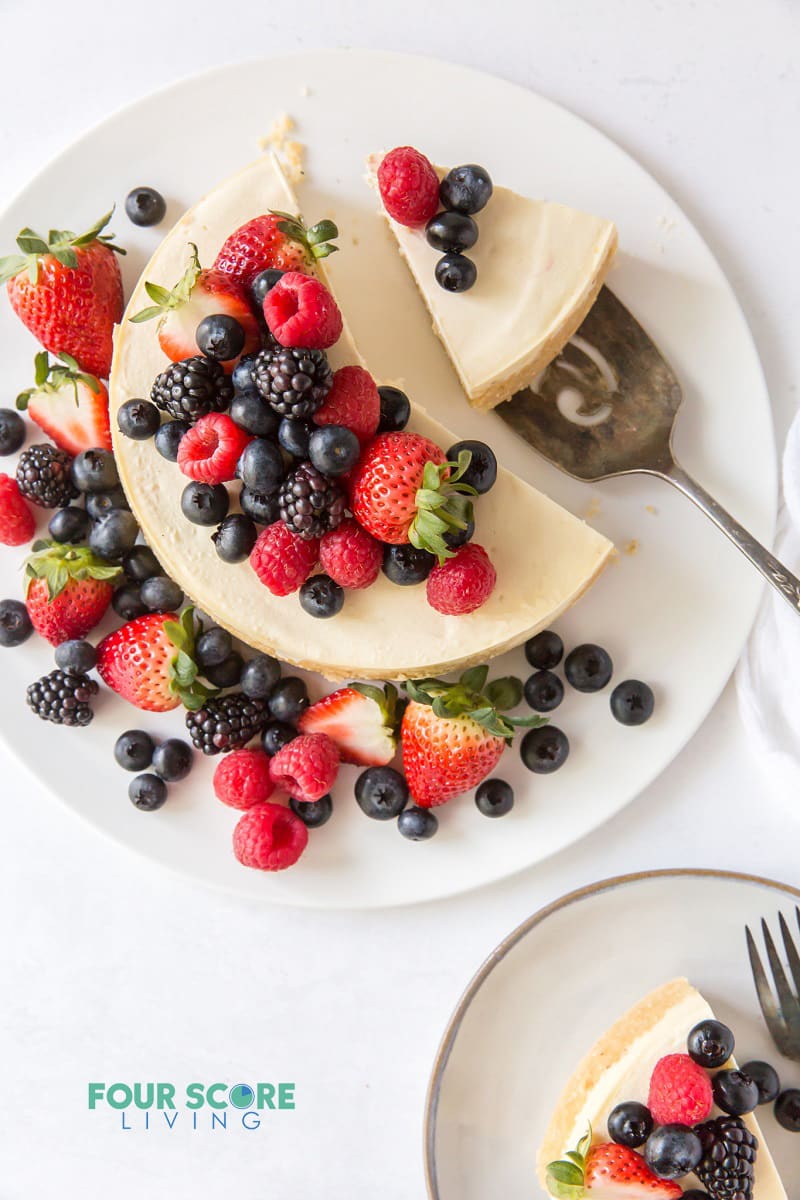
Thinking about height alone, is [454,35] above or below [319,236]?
above

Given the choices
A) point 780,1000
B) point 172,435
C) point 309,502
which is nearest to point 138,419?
point 172,435

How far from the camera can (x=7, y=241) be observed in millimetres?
2285

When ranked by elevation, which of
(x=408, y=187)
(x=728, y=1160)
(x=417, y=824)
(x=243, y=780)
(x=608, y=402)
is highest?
(x=408, y=187)

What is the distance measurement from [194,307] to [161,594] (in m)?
0.65

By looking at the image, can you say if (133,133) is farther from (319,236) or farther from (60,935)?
(60,935)

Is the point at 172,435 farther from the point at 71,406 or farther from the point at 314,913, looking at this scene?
the point at 314,913

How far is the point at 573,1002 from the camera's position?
2.32m

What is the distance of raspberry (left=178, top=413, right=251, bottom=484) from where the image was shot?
191 cm

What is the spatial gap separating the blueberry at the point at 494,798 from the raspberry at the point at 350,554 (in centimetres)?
62

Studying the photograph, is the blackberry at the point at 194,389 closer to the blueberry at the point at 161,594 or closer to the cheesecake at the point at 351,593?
the cheesecake at the point at 351,593

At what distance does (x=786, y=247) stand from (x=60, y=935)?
245 centimetres

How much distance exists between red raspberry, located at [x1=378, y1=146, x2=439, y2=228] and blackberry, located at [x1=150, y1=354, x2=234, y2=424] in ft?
1.74

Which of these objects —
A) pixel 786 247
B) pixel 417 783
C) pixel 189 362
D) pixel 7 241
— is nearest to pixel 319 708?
pixel 417 783

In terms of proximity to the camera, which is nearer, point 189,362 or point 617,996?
point 189,362
